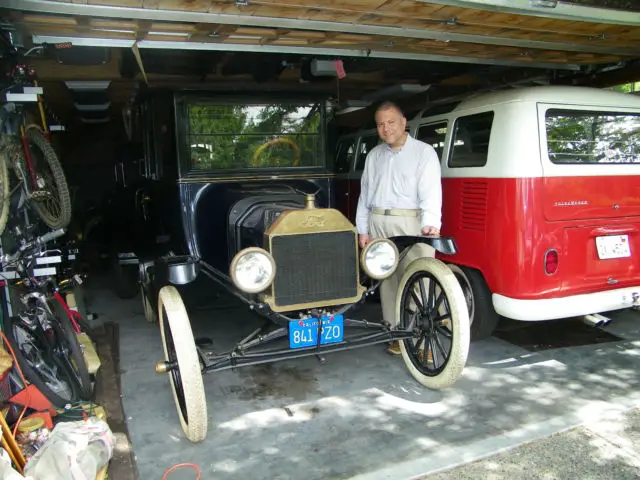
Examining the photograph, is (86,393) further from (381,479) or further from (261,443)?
(381,479)

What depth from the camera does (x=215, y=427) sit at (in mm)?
2891

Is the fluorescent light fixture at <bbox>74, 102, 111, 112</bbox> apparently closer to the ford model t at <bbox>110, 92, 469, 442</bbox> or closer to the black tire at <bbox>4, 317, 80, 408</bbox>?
the ford model t at <bbox>110, 92, 469, 442</bbox>

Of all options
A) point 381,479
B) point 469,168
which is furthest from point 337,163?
point 381,479

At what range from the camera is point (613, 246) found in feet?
11.9

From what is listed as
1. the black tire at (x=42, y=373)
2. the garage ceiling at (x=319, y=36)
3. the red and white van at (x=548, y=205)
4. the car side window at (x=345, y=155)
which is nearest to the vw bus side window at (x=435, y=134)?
the red and white van at (x=548, y=205)

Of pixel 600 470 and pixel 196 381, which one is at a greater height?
pixel 196 381

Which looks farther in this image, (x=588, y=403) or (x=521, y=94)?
(x=521, y=94)

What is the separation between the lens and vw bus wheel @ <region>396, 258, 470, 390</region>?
2982mm

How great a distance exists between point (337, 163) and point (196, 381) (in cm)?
466

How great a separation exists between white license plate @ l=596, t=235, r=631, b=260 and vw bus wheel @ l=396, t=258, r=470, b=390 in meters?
1.29

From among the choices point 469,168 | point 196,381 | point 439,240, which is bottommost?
point 196,381

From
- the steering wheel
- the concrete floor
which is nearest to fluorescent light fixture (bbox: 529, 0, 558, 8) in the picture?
the steering wheel

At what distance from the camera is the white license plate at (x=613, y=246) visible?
11.8 ft

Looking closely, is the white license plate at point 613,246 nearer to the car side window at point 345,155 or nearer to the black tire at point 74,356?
the car side window at point 345,155
